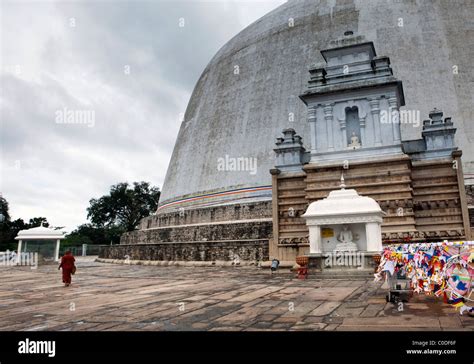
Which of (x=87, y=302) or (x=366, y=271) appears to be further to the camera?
(x=366, y=271)

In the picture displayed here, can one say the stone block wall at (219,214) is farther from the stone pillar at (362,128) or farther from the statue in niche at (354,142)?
the stone pillar at (362,128)

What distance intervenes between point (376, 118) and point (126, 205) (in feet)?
125

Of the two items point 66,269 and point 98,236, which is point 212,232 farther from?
point 98,236

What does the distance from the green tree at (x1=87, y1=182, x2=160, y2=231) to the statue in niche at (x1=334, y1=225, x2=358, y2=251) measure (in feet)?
124

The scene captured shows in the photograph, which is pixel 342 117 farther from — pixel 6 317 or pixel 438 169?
pixel 6 317

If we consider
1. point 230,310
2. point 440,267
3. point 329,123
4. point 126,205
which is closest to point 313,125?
point 329,123

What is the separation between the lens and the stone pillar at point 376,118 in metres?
14.1

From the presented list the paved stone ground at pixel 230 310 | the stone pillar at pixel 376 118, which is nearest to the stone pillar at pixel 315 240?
the paved stone ground at pixel 230 310

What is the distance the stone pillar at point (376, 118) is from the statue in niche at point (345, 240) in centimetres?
466

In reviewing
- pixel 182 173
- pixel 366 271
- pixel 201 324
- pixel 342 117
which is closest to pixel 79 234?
pixel 182 173

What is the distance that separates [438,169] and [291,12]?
14.7 meters

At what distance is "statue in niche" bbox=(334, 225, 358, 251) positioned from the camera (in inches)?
412

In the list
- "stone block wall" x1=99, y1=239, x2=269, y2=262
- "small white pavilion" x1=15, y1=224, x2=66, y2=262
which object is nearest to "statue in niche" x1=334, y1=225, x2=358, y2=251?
"stone block wall" x1=99, y1=239, x2=269, y2=262

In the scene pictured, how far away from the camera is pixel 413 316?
470 cm
